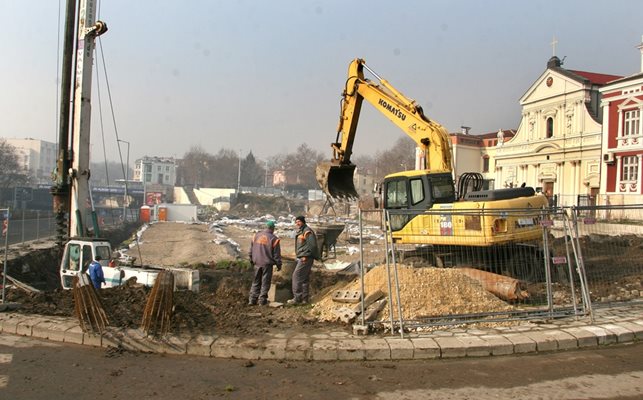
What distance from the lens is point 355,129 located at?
15.2 meters

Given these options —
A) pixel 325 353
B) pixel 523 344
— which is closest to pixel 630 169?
pixel 523 344

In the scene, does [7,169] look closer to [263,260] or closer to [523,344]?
[263,260]

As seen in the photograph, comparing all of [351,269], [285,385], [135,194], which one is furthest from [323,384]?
[135,194]

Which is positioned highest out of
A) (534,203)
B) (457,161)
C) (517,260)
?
(457,161)

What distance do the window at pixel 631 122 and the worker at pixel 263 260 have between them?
34.3 m

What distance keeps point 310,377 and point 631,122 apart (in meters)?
37.1

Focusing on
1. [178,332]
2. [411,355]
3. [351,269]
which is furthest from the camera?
[351,269]

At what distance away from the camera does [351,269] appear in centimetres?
1553

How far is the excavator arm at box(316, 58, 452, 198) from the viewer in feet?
42.4

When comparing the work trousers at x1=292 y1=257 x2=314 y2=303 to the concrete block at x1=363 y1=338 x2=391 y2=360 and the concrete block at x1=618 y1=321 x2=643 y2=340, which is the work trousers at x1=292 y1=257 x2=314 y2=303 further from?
the concrete block at x1=618 y1=321 x2=643 y2=340

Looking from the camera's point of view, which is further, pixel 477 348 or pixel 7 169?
pixel 7 169

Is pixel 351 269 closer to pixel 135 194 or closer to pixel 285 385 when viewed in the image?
pixel 285 385

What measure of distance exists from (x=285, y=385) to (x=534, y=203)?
27.3 feet

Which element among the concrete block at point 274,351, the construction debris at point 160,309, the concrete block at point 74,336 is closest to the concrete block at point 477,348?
the concrete block at point 274,351
